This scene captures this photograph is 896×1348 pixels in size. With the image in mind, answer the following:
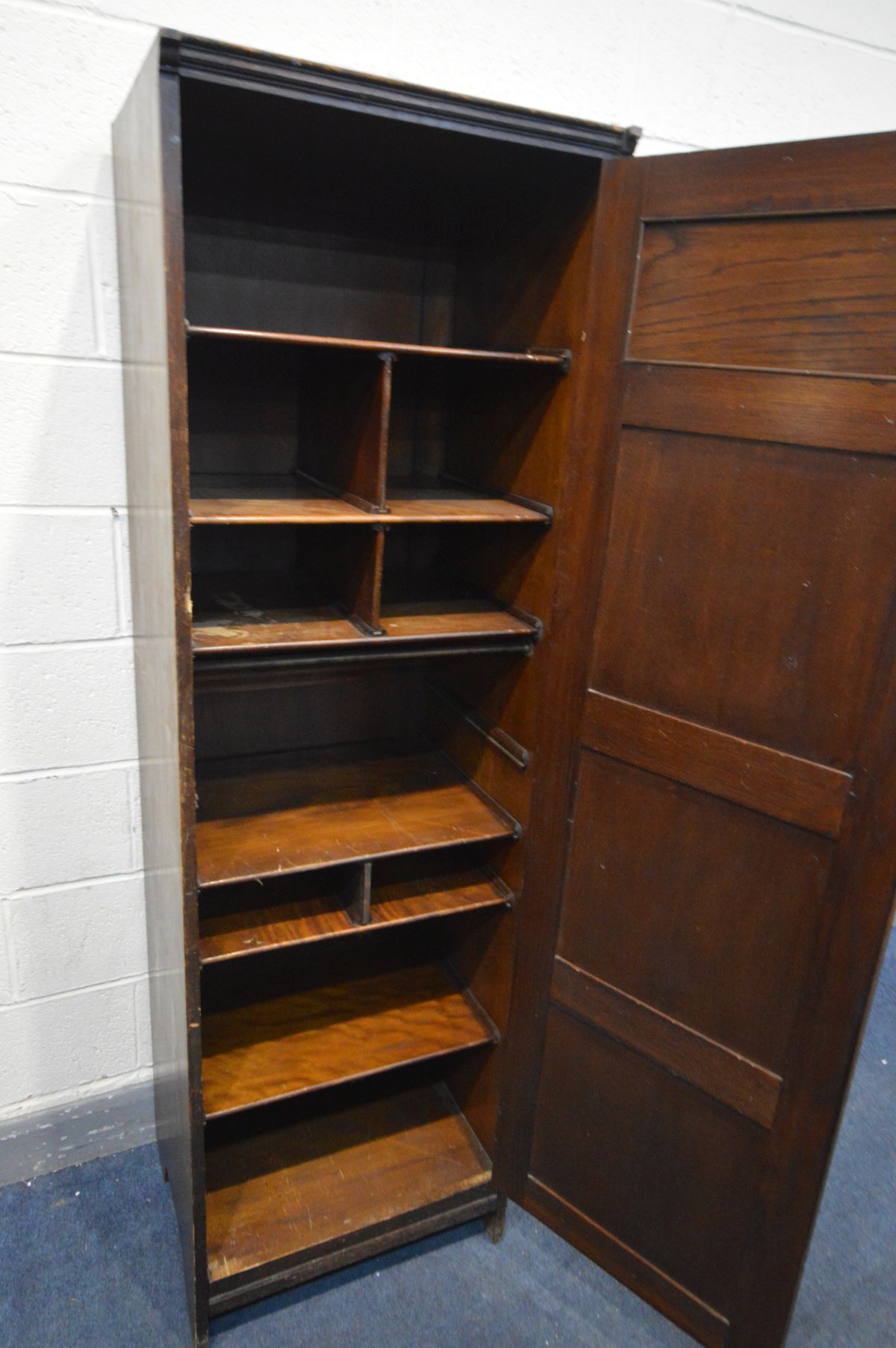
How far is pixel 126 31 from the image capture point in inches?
47.3

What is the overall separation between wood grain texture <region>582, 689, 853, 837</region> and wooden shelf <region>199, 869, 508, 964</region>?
336mm

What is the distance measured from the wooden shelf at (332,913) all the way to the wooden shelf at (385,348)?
788 mm

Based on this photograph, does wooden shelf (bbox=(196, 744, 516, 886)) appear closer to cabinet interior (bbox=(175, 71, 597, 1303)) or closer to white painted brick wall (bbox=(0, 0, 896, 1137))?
cabinet interior (bbox=(175, 71, 597, 1303))

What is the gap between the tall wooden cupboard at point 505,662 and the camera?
104 cm

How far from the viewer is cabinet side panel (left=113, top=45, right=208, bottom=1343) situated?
0.93 metres

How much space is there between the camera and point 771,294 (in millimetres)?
1046

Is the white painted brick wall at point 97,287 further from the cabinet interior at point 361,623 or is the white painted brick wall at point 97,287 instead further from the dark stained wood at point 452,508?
the dark stained wood at point 452,508

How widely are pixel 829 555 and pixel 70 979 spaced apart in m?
1.39

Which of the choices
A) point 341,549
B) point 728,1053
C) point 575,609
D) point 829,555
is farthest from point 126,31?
point 728,1053

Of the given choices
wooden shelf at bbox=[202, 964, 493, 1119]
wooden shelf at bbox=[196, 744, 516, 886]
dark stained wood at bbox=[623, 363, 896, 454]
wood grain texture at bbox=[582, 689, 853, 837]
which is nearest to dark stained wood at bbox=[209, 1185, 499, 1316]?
wooden shelf at bbox=[202, 964, 493, 1119]

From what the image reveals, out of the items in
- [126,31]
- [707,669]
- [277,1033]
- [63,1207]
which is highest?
[126,31]

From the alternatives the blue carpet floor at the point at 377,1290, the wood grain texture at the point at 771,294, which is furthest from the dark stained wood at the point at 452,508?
the blue carpet floor at the point at 377,1290

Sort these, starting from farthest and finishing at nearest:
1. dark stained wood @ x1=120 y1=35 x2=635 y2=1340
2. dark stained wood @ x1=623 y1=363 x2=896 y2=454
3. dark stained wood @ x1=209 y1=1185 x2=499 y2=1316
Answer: dark stained wood @ x1=209 y1=1185 x2=499 y2=1316
dark stained wood @ x1=120 y1=35 x2=635 y2=1340
dark stained wood @ x1=623 y1=363 x2=896 y2=454

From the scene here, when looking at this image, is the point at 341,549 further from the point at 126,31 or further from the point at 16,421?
the point at 126,31
